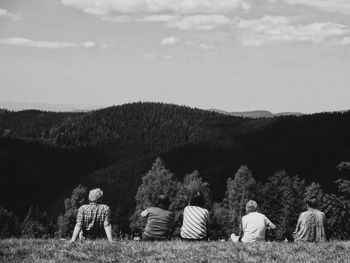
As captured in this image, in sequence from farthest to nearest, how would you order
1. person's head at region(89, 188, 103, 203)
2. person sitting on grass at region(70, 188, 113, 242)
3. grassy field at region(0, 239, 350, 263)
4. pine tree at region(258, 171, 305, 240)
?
pine tree at region(258, 171, 305, 240) < person sitting on grass at region(70, 188, 113, 242) < person's head at region(89, 188, 103, 203) < grassy field at region(0, 239, 350, 263)

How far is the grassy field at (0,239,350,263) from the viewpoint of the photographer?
12.3 metres

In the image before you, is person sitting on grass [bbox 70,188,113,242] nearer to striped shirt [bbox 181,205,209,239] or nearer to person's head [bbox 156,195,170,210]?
person's head [bbox 156,195,170,210]

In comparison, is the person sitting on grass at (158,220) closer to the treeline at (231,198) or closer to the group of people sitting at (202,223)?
the group of people sitting at (202,223)

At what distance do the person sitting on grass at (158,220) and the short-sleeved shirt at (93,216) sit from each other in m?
1.73

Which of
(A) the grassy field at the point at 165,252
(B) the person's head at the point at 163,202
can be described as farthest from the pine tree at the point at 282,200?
(A) the grassy field at the point at 165,252

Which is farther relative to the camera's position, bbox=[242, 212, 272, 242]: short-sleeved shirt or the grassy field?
bbox=[242, 212, 272, 242]: short-sleeved shirt

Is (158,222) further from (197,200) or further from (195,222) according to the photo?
(197,200)

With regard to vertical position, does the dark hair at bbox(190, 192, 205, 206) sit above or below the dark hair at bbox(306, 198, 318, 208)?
below

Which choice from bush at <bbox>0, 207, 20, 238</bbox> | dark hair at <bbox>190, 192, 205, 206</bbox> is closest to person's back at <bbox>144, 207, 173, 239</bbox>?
dark hair at <bbox>190, 192, 205, 206</bbox>

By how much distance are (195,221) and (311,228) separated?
3.44m

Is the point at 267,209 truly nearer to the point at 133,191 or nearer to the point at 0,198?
the point at 133,191

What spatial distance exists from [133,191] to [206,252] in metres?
156

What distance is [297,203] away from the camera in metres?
85.6

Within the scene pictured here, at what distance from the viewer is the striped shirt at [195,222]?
55.9ft
